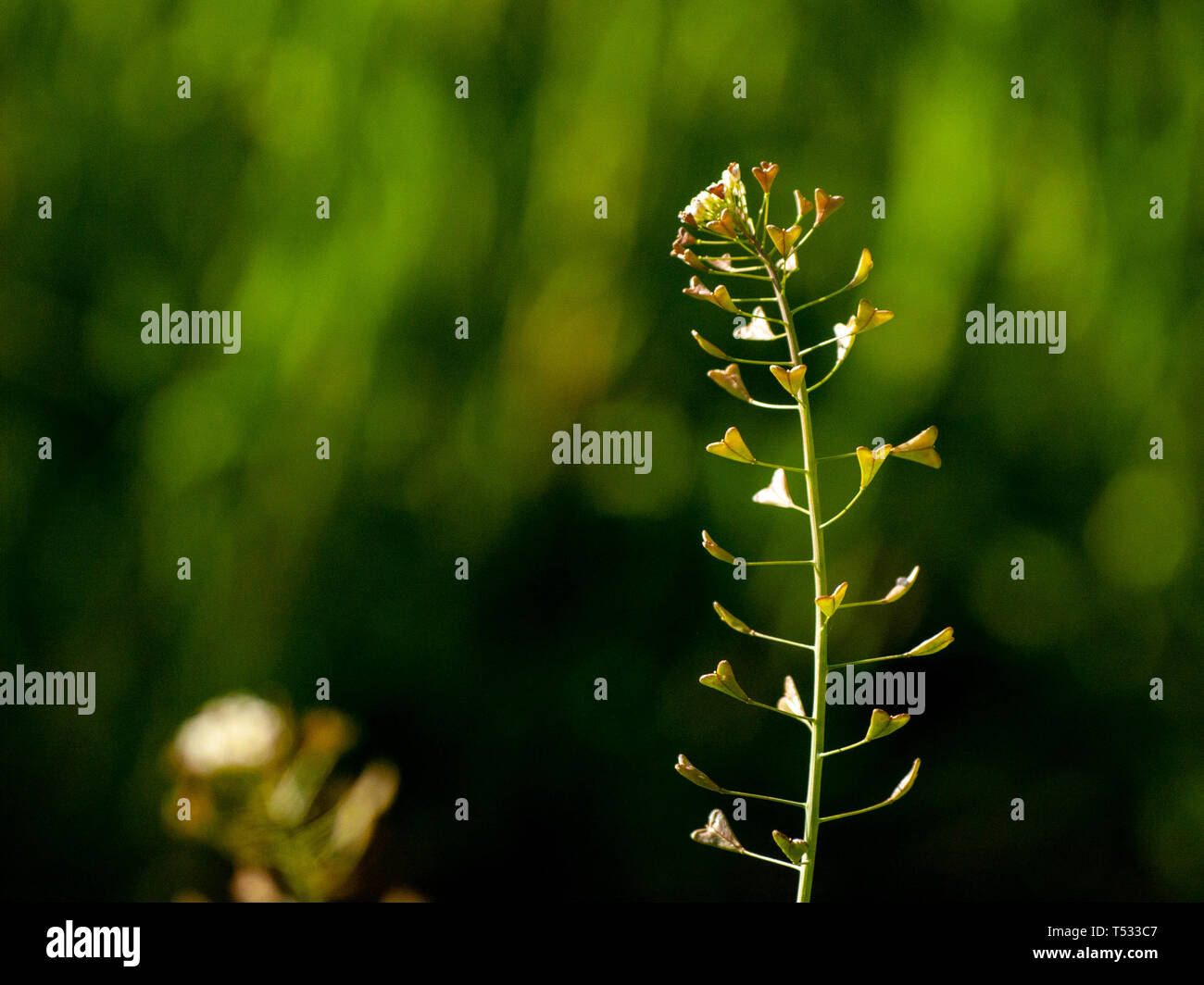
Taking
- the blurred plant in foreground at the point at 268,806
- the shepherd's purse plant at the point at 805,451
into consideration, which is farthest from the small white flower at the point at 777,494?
the blurred plant in foreground at the point at 268,806

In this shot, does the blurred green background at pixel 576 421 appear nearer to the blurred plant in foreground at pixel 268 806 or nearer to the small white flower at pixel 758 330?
the blurred plant in foreground at pixel 268 806

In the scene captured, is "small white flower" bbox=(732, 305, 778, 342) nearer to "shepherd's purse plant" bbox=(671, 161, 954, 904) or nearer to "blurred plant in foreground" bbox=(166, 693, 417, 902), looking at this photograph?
"shepherd's purse plant" bbox=(671, 161, 954, 904)

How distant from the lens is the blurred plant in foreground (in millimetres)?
539

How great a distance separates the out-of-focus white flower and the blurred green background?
4 centimetres

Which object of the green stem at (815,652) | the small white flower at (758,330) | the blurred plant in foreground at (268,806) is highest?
the small white flower at (758,330)

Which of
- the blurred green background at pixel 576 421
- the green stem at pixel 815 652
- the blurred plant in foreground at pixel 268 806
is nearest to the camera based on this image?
the green stem at pixel 815 652

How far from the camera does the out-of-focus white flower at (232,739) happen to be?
21.5 inches

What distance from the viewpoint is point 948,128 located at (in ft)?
2.17

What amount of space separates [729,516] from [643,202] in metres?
0.23

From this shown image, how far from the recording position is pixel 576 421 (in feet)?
2.16

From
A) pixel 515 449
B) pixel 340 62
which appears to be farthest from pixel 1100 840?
pixel 340 62
